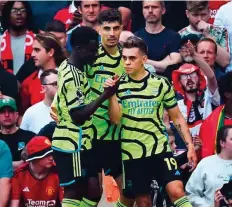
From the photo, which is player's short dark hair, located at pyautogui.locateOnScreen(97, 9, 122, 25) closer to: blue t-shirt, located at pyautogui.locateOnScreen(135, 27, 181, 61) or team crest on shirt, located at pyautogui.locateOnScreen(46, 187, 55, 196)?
team crest on shirt, located at pyautogui.locateOnScreen(46, 187, 55, 196)

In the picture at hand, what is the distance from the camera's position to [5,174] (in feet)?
45.8

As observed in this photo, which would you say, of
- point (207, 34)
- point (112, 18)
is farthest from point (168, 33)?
point (112, 18)

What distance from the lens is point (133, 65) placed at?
12664 millimetres

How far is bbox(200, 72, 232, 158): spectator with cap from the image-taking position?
1420cm

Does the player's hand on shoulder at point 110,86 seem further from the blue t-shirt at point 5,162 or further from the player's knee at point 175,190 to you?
the blue t-shirt at point 5,162

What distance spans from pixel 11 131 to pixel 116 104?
8.23 ft

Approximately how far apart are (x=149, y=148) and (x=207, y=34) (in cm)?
369

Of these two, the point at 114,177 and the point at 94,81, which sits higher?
the point at 94,81

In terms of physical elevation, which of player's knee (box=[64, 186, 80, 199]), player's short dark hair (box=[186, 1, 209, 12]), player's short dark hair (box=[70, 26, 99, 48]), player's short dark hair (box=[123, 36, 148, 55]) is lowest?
player's knee (box=[64, 186, 80, 199])

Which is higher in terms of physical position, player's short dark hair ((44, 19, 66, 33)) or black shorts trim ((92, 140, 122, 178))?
player's short dark hair ((44, 19, 66, 33))

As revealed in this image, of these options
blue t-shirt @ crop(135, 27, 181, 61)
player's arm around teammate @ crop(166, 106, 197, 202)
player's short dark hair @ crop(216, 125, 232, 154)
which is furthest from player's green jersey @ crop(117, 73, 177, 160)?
blue t-shirt @ crop(135, 27, 181, 61)

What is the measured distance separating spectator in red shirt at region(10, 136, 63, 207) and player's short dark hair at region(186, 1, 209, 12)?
328 centimetres

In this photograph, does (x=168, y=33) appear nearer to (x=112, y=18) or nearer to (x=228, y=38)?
(x=228, y=38)

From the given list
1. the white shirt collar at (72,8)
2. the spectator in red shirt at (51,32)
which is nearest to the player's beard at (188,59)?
the spectator in red shirt at (51,32)
